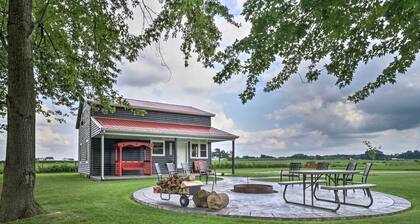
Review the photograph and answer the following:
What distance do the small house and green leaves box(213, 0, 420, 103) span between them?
13.4 meters

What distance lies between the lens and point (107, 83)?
34.2 feet

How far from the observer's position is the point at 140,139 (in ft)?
68.4

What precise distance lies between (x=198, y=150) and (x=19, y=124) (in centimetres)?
1751

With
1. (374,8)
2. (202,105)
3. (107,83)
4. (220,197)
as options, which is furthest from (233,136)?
(374,8)

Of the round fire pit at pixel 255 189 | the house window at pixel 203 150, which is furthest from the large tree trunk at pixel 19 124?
the house window at pixel 203 150

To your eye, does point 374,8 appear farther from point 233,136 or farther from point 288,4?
point 233,136

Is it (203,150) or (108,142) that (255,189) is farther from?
(203,150)

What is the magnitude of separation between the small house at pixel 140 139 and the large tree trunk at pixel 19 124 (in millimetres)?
10544

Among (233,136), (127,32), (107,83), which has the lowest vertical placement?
(233,136)

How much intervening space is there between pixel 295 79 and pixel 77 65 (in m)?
7.38

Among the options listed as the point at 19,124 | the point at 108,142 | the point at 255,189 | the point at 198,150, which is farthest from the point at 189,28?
the point at 198,150

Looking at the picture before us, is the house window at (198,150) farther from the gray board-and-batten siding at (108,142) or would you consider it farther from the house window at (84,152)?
the house window at (84,152)

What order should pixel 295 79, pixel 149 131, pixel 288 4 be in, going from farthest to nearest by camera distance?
pixel 149 131 < pixel 295 79 < pixel 288 4

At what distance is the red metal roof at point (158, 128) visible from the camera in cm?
1845
